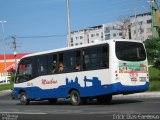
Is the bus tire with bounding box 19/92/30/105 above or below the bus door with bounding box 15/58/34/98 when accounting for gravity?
below

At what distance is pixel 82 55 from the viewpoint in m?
24.0

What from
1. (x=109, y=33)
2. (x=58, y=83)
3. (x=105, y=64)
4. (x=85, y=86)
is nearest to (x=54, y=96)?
(x=58, y=83)

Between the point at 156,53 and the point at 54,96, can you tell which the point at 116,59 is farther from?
the point at 156,53

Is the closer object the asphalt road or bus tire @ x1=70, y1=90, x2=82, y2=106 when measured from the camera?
the asphalt road

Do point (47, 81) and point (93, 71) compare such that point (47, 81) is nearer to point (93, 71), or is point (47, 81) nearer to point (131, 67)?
point (93, 71)

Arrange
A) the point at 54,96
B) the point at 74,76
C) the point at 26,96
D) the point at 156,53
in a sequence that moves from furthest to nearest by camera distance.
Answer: the point at 156,53 < the point at 26,96 < the point at 54,96 < the point at 74,76

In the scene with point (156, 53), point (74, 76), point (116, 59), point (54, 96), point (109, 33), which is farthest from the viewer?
point (109, 33)

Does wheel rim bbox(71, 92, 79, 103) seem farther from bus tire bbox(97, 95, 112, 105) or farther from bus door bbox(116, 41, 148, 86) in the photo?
bus door bbox(116, 41, 148, 86)

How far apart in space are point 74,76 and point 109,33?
506ft

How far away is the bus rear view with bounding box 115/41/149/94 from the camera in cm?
2284

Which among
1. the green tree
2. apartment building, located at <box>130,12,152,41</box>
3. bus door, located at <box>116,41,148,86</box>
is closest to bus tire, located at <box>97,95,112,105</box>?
bus door, located at <box>116,41,148,86</box>

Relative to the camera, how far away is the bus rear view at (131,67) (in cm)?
2284

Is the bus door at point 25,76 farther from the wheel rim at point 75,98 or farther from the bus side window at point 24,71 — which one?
the wheel rim at point 75,98

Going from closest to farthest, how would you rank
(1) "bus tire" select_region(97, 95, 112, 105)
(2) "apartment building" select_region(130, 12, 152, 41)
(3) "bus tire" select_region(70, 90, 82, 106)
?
(3) "bus tire" select_region(70, 90, 82, 106) → (1) "bus tire" select_region(97, 95, 112, 105) → (2) "apartment building" select_region(130, 12, 152, 41)
